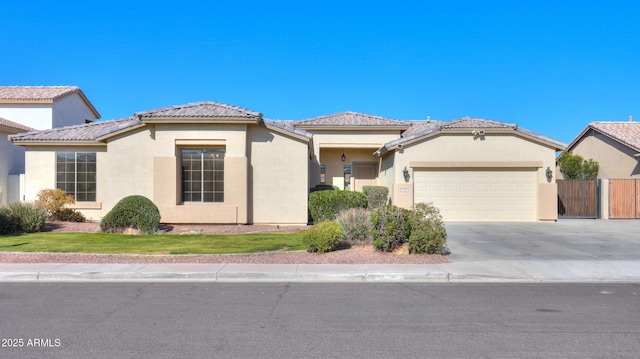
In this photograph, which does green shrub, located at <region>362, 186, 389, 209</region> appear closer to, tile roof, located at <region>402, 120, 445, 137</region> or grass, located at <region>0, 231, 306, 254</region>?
grass, located at <region>0, 231, 306, 254</region>

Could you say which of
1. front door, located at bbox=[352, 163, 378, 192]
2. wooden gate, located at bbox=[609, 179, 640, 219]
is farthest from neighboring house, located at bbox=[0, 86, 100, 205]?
wooden gate, located at bbox=[609, 179, 640, 219]

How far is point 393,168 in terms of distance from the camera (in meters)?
19.7

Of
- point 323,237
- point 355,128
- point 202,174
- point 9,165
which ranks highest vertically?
point 355,128

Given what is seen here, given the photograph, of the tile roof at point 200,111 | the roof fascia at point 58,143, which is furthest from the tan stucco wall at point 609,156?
the roof fascia at point 58,143

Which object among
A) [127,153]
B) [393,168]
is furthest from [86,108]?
[393,168]

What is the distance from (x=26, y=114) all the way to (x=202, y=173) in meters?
15.3

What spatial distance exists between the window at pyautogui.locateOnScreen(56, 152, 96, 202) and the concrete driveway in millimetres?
14702

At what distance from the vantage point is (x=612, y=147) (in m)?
25.7

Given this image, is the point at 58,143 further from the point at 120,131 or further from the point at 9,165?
the point at 9,165

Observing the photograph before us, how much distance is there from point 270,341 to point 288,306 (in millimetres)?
1590

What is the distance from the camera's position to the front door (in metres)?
23.8

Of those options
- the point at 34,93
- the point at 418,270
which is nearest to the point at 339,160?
the point at 418,270

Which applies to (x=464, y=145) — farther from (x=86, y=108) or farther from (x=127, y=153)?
(x=86, y=108)

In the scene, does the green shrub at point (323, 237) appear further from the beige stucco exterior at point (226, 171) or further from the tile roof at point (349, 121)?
the tile roof at point (349, 121)
